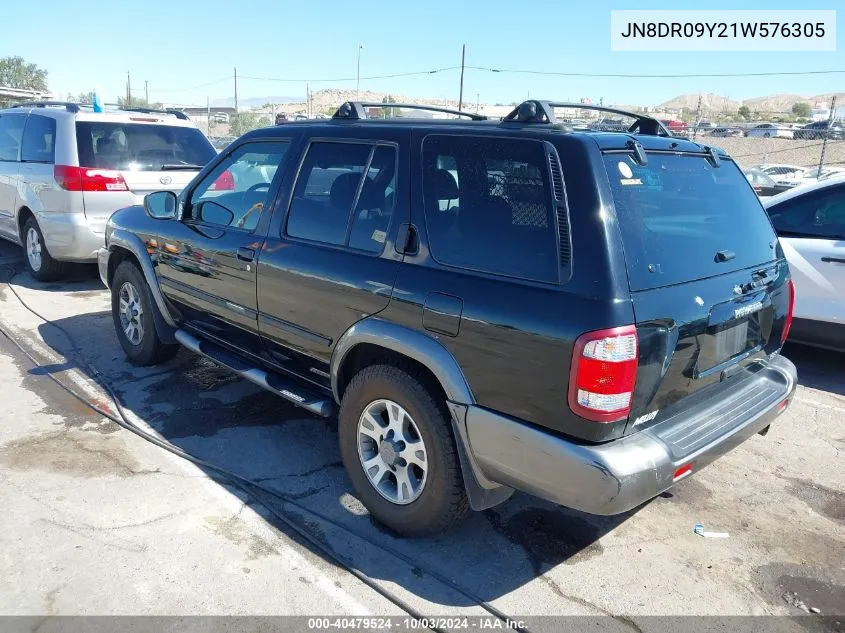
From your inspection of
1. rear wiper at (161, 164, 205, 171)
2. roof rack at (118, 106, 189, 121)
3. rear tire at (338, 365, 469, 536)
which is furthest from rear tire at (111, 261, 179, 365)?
roof rack at (118, 106, 189, 121)

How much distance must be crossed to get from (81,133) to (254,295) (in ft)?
14.9

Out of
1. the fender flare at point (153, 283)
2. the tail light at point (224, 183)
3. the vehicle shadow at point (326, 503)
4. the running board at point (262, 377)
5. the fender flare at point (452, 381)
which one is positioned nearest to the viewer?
the fender flare at point (452, 381)

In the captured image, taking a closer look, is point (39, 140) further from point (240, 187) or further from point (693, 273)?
point (693, 273)

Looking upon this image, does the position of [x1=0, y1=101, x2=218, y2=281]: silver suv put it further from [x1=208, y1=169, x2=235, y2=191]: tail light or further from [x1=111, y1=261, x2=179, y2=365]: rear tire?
[x1=208, y1=169, x2=235, y2=191]: tail light

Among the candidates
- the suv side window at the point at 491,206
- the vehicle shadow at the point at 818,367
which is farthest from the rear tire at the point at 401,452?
the vehicle shadow at the point at 818,367

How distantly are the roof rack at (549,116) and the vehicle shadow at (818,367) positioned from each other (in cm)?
322

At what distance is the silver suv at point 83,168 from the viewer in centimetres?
710

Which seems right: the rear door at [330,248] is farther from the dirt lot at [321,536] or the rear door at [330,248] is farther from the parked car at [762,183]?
the parked car at [762,183]

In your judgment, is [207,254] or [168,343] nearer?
[207,254]

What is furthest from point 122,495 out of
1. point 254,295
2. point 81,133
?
point 81,133

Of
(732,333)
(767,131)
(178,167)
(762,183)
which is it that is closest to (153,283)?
(178,167)

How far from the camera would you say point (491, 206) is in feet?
9.21

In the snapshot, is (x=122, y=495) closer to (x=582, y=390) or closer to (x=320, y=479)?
(x=320, y=479)

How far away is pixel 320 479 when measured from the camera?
12.4 ft
